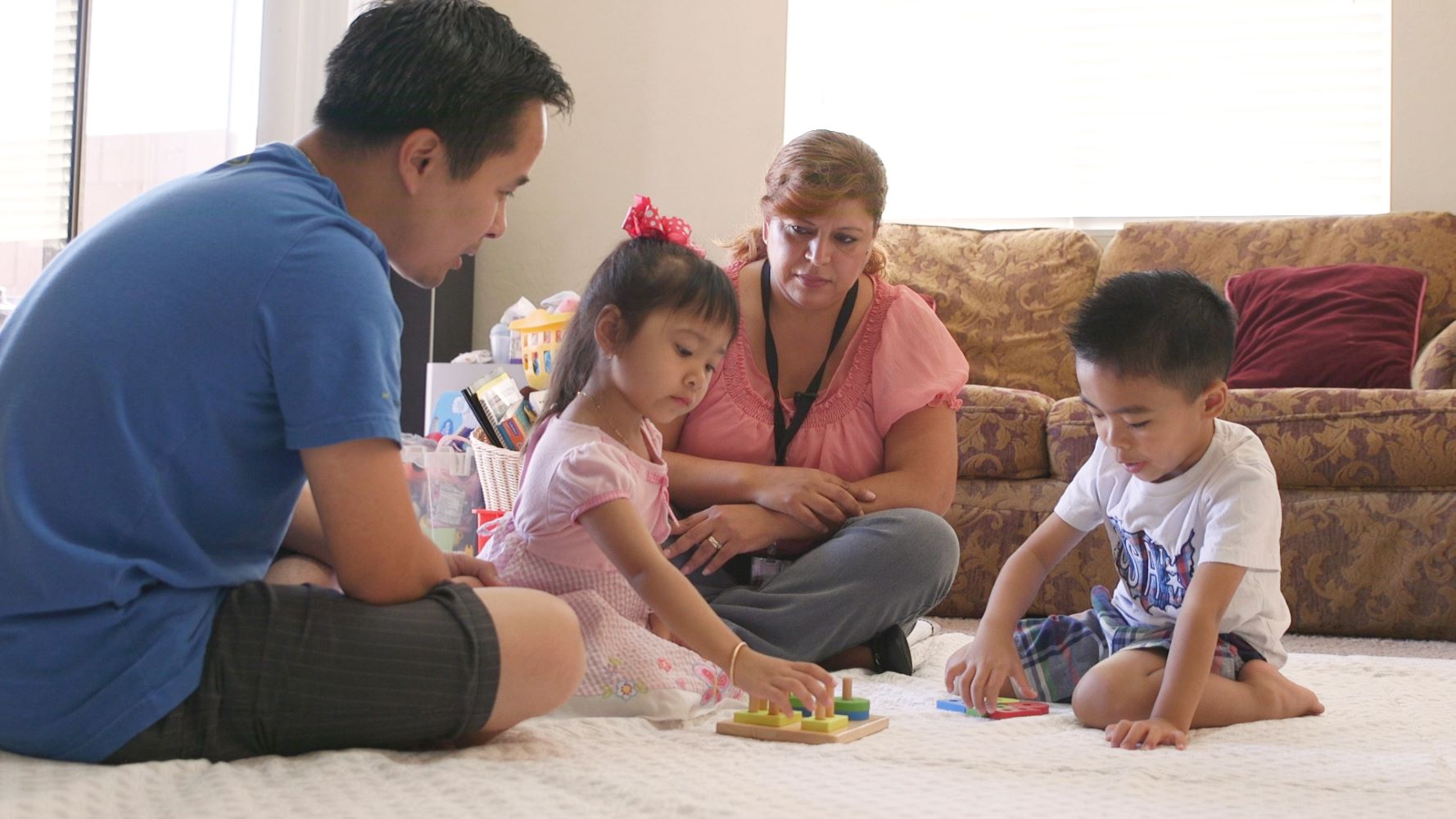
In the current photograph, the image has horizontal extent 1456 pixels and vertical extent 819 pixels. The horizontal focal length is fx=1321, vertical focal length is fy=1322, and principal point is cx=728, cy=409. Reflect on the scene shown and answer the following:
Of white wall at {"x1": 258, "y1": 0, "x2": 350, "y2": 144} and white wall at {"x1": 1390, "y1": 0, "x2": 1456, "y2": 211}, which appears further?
white wall at {"x1": 1390, "y1": 0, "x2": 1456, "y2": 211}

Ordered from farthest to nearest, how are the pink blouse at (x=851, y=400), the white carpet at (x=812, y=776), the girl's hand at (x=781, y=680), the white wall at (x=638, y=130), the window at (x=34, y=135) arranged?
the white wall at (x=638, y=130) → the window at (x=34, y=135) → the pink blouse at (x=851, y=400) → the girl's hand at (x=781, y=680) → the white carpet at (x=812, y=776)

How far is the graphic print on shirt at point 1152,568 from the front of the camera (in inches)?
57.1

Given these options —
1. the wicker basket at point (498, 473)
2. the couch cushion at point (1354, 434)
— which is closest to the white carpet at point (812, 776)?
the wicker basket at point (498, 473)

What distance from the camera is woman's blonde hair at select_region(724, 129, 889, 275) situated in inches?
68.2

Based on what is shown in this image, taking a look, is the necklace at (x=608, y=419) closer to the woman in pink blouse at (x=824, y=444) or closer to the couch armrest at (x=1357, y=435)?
the woman in pink blouse at (x=824, y=444)

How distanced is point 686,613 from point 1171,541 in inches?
22.5

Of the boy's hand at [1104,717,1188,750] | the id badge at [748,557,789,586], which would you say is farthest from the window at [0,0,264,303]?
the boy's hand at [1104,717,1188,750]

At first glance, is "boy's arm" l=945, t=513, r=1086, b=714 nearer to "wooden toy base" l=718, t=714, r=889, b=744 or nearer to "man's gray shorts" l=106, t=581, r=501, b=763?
"wooden toy base" l=718, t=714, r=889, b=744

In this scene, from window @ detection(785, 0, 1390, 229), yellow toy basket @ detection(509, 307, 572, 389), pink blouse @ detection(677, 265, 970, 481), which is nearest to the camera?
pink blouse @ detection(677, 265, 970, 481)

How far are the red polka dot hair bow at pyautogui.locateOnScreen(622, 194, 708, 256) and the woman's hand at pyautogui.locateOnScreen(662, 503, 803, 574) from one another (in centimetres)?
34

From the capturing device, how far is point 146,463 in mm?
959

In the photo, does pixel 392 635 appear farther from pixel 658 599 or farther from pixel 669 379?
pixel 669 379

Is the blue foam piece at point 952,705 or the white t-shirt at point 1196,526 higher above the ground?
the white t-shirt at point 1196,526

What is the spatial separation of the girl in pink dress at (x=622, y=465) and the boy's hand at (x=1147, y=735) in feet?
1.19
